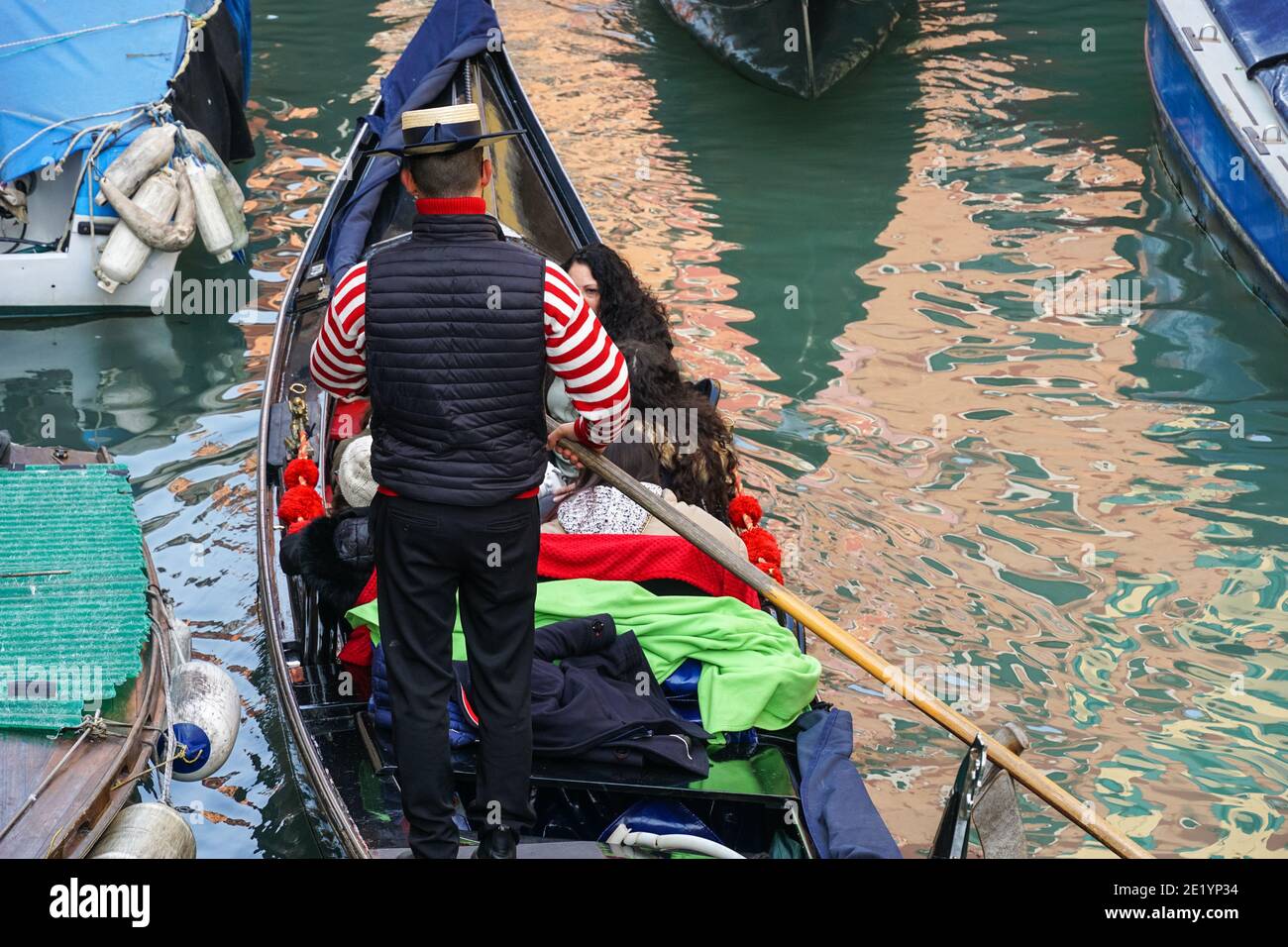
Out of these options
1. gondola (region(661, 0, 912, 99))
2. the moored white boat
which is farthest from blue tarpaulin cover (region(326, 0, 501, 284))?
gondola (region(661, 0, 912, 99))

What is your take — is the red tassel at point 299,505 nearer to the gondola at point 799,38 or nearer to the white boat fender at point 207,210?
the white boat fender at point 207,210

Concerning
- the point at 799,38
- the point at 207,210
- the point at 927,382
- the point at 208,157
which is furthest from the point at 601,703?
the point at 799,38

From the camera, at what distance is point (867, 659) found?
2.65 meters

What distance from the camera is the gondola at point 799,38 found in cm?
755

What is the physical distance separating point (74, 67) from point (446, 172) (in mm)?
4302

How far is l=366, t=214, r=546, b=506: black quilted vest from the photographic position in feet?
7.39

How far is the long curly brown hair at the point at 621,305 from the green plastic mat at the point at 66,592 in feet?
4.27

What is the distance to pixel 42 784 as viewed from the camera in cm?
239

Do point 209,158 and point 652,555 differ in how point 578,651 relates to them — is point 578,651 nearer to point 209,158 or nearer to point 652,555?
point 652,555

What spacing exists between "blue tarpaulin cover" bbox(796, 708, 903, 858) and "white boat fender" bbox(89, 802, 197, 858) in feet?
3.58

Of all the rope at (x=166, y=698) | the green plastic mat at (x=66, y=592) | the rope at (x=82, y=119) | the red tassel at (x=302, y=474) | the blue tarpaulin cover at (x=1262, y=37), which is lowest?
the rope at (x=166, y=698)

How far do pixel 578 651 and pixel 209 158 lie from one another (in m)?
3.83

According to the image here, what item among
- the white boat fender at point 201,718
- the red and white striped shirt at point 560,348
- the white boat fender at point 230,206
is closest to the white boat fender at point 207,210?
the white boat fender at point 230,206

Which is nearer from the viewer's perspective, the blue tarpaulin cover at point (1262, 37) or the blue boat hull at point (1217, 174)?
the blue boat hull at point (1217, 174)
